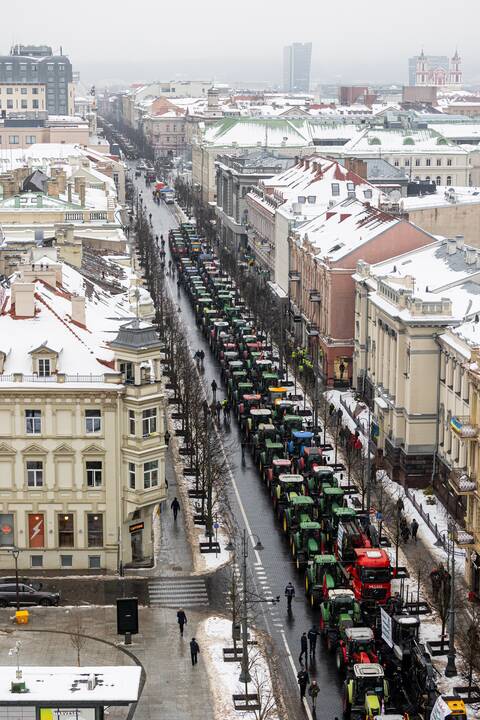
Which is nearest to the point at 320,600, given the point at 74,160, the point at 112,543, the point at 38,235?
the point at 112,543

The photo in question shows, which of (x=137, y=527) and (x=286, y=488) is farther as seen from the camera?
(x=286, y=488)

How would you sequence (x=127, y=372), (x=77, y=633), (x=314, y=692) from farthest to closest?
(x=127, y=372)
(x=77, y=633)
(x=314, y=692)

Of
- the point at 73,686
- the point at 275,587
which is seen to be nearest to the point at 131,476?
the point at 275,587

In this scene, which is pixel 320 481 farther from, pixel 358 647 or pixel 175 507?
pixel 358 647

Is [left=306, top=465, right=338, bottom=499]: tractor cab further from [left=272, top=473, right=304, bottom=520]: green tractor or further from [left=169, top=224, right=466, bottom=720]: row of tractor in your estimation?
[left=272, top=473, right=304, bottom=520]: green tractor

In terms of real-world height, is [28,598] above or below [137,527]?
below
